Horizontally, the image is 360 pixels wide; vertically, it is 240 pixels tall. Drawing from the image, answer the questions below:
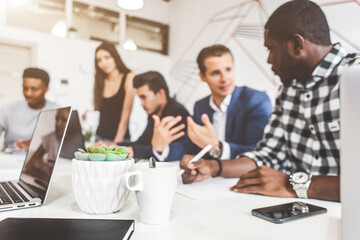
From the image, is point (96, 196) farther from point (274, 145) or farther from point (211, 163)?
point (274, 145)

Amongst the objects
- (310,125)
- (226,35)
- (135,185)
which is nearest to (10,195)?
(135,185)

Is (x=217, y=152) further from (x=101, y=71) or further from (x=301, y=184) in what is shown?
(x=101, y=71)

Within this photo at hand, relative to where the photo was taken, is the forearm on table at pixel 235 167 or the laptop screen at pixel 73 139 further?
the laptop screen at pixel 73 139

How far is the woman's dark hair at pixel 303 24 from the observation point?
139cm

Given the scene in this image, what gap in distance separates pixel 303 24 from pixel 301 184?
0.93 m

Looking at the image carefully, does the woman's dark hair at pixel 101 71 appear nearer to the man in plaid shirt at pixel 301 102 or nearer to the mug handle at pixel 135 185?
the man in plaid shirt at pixel 301 102

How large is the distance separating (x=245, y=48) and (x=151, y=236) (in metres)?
1.73

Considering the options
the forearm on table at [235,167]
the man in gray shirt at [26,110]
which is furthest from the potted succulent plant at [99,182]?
the man in gray shirt at [26,110]

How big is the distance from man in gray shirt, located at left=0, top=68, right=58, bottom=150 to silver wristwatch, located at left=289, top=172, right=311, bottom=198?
2.29 meters

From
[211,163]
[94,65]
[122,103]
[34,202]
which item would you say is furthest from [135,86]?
[34,202]

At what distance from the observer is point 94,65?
9.18 ft

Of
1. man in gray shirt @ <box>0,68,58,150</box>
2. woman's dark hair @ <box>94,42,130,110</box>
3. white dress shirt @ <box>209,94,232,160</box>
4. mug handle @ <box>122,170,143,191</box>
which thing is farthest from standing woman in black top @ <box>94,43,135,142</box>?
mug handle @ <box>122,170,143,191</box>

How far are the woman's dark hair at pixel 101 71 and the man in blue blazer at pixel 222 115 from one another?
89 centimetres

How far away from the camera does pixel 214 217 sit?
64cm
